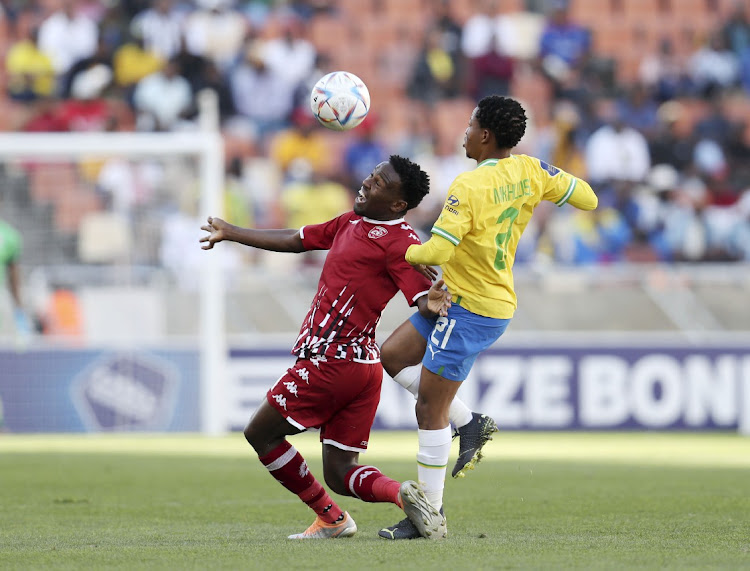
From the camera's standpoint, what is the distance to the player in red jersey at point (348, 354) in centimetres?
607

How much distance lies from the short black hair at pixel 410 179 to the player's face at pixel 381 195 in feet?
0.07

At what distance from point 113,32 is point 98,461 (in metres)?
9.91

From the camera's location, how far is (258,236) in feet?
21.0

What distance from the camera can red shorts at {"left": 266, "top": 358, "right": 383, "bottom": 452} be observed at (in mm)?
6059

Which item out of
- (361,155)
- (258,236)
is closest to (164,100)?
(361,155)

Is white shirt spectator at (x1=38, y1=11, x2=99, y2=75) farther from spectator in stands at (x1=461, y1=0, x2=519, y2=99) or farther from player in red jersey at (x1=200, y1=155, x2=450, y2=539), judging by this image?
player in red jersey at (x1=200, y1=155, x2=450, y2=539)

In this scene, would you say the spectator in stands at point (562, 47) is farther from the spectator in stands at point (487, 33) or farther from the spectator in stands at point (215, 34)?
the spectator in stands at point (215, 34)

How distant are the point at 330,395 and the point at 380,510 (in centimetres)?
190

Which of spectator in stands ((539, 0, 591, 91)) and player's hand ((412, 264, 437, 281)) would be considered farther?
spectator in stands ((539, 0, 591, 91))

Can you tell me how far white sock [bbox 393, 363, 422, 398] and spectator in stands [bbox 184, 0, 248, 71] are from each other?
1332cm

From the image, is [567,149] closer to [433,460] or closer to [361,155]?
[361,155]

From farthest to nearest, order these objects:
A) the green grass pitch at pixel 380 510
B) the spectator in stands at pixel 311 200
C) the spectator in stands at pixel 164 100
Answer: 1. the spectator in stands at pixel 164 100
2. the spectator in stands at pixel 311 200
3. the green grass pitch at pixel 380 510

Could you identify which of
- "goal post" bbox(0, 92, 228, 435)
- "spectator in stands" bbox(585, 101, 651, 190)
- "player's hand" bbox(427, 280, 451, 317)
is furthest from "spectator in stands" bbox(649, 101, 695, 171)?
"player's hand" bbox(427, 280, 451, 317)

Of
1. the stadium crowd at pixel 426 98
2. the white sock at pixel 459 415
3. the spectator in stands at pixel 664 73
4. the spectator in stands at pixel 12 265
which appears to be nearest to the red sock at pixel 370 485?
the white sock at pixel 459 415
